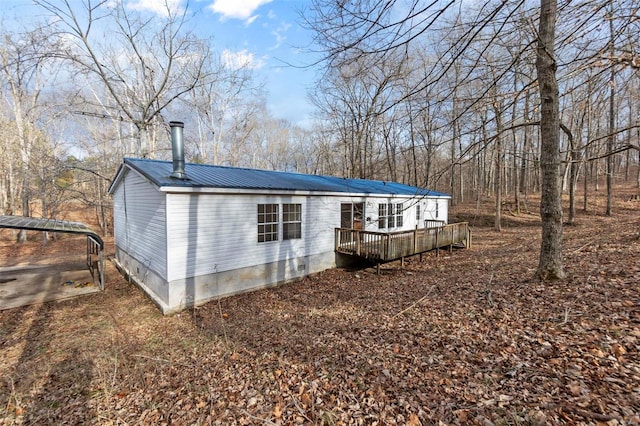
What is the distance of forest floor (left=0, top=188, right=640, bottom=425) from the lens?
264 centimetres

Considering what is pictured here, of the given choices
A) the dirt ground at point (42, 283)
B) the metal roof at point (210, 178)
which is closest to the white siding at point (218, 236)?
the metal roof at point (210, 178)

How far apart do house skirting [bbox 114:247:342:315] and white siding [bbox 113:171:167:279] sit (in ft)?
1.20

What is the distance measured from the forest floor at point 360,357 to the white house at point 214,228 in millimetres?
1081

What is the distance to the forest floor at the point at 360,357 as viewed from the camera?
2.64m

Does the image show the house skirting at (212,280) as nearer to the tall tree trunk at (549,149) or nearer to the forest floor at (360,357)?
the forest floor at (360,357)

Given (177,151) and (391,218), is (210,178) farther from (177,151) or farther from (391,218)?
(391,218)

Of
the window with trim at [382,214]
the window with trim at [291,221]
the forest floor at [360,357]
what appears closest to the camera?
the forest floor at [360,357]

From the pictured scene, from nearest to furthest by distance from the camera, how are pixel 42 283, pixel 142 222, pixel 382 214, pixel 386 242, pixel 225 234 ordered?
pixel 225 234, pixel 142 222, pixel 42 283, pixel 386 242, pixel 382 214

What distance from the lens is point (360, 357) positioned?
3789 mm

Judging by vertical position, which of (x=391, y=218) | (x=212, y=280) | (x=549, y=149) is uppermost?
(x=549, y=149)

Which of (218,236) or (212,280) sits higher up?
(218,236)

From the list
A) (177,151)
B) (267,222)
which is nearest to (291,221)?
(267,222)

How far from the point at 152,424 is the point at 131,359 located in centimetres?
228

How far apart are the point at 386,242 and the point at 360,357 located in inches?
253
